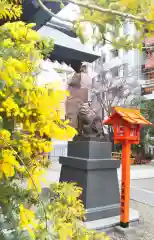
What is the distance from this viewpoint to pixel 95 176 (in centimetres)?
421

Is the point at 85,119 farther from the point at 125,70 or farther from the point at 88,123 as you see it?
the point at 125,70

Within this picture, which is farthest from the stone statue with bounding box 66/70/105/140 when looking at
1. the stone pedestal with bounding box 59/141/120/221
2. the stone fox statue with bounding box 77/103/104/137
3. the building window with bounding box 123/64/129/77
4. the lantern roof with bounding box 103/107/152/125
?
the building window with bounding box 123/64/129/77

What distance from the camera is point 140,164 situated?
15023 mm

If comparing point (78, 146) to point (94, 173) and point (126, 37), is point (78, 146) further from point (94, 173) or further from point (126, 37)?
point (126, 37)

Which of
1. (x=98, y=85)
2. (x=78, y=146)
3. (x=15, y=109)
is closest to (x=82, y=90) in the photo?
(x=78, y=146)

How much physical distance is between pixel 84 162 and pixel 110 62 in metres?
21.5

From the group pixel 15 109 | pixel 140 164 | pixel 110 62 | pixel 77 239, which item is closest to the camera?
pixel 15 109

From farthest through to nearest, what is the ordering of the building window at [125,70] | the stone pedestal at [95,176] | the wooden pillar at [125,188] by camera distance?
the building window at [125,70] → the stone pedestal at [95,176] → the wooden pillar at [125,188]

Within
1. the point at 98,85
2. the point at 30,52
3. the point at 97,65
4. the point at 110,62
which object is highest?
the point at 110,62

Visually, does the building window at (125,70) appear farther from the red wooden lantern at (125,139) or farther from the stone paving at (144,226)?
the red wooden lantern at (125,139)

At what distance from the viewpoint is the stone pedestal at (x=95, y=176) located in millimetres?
4109

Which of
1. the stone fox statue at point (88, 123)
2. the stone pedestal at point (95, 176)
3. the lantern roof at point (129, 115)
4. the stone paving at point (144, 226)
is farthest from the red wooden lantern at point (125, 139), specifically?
the stone fox statue at point (88, 123)

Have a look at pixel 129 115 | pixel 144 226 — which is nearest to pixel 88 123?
pixel 129 115

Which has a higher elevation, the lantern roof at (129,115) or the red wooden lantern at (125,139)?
the lantern roof at (129,115)
